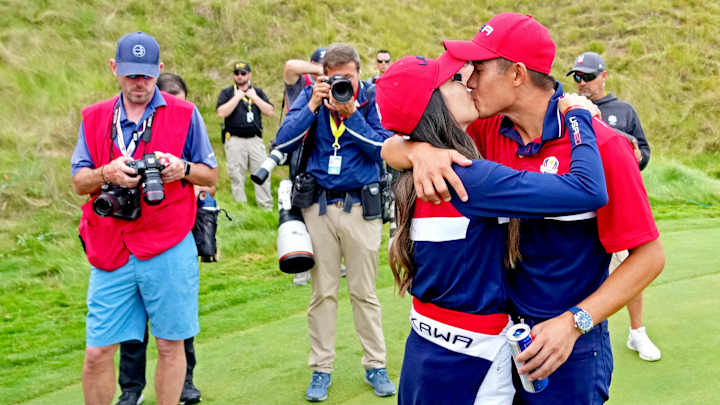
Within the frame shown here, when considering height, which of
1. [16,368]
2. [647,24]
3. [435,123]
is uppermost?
[647,24]

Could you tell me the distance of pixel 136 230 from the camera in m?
3.80

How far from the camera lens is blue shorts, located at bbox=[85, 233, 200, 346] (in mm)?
3801

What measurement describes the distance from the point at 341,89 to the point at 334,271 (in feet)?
3.92

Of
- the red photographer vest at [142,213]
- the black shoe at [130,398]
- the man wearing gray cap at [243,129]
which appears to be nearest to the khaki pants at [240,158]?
the man wearing gray cap at [243,129]

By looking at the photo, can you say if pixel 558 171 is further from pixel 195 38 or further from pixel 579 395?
pixel 195 38

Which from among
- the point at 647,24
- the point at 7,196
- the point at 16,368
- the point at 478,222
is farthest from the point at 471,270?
the point at 647,24

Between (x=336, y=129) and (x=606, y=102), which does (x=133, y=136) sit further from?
(x=606, y=102)

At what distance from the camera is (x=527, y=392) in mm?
2367

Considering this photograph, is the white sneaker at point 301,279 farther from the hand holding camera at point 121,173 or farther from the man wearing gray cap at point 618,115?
the hand holding camera at point 121,173

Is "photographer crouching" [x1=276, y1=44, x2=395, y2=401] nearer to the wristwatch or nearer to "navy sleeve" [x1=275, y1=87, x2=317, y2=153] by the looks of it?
"navy sleeve" [x1=275, y1=87, x2=317, y2=153]

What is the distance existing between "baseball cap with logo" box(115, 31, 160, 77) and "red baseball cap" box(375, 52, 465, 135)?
1.98 metres

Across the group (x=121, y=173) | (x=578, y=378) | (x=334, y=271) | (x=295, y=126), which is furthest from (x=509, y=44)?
(x=334, y=271)

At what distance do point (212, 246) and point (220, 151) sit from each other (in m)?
7.38

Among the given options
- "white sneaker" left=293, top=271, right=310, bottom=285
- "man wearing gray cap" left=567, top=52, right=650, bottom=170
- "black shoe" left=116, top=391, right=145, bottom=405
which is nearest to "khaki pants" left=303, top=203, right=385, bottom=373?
"black shoe" left=116, top=391, right=145, bottom=405
